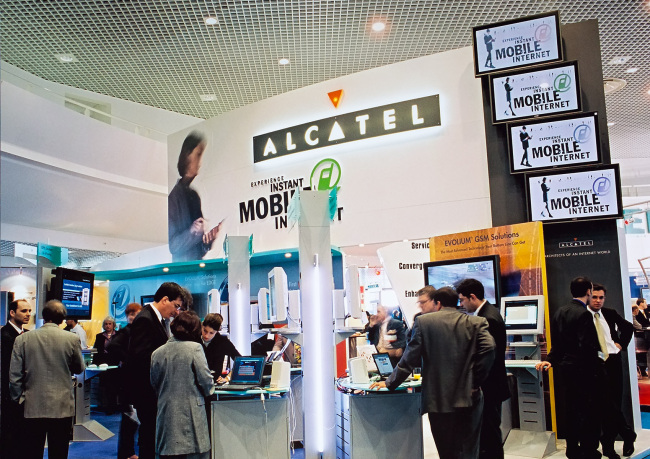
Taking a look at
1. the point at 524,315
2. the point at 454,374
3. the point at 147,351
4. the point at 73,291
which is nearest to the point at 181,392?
the point at 147,351

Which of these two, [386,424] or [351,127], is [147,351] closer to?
[386,424]

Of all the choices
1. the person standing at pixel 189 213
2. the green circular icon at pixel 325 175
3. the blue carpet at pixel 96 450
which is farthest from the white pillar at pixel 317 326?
the person standing at pixel 189 213

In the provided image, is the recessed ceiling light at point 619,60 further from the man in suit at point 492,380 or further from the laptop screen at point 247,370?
the laptop screen at point 247,370

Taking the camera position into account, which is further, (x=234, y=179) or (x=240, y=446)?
(x=234, y=179)

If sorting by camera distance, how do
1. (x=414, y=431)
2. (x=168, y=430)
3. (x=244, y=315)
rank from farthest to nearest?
1. (x=244, y=315)
2. (x=414, y=431)
3. (x=168, y=430)

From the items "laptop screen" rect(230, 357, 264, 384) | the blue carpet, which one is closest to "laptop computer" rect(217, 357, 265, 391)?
"laptop screen" rect(230, 357, 264, 384)

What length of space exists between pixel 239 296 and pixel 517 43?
397cm

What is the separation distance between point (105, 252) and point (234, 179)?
7189 millimetres

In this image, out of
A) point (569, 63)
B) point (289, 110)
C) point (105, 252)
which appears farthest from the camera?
point (105, 252)

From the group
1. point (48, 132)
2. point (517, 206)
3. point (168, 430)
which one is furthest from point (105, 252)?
point (168, 430)

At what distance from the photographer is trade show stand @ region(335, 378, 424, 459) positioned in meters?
4.30

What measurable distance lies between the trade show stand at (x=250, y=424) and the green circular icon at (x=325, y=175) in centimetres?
408

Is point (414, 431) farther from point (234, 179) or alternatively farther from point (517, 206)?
point (234, 179)

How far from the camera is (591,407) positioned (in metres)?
4.57
